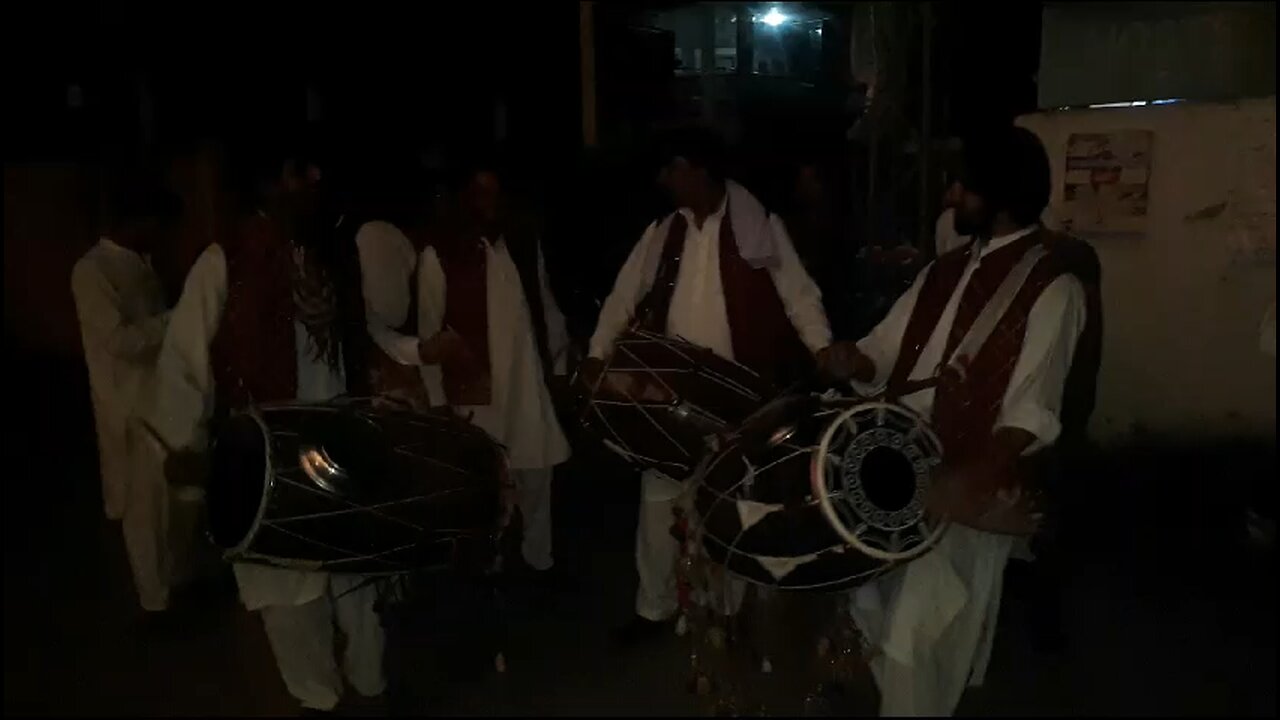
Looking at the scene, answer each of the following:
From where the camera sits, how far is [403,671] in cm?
339

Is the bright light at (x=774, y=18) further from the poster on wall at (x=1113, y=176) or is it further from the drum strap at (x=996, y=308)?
the drum strap at (x=996, y=308)

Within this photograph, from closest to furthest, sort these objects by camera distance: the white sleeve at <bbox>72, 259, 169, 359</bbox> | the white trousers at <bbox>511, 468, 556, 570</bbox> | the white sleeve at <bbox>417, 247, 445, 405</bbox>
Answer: the white sleeve at <bbox>72, 259, 169, 359</bbox>, the white sleeve at <bbox>417, 247, 445, 405</bbox>, the white trousers at <bbox>511, 468, 556, 570</bbox>

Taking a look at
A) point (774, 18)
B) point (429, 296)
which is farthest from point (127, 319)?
point (774, 18)

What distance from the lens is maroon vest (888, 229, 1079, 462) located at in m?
2.39

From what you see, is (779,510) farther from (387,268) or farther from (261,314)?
(387,268)

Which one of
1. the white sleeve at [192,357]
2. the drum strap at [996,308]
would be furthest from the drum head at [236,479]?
the drum strap at [996,308]

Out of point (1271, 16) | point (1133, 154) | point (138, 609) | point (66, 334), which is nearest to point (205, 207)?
point (138, 609)

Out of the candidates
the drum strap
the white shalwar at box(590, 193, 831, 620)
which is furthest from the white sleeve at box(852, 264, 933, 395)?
the white shalwar at box(590, 193, 831, 620)

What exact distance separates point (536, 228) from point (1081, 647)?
2.29m

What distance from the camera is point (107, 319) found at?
141 inches

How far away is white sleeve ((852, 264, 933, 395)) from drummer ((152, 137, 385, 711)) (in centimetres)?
136

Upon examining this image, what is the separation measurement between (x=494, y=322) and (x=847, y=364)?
57.9 inches

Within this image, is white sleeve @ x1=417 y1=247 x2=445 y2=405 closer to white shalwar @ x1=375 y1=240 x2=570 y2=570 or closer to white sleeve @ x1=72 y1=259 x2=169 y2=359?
white shalwar @ x1=375 y1=240 x2=570 y2=570

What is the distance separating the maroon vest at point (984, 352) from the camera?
239 centimetres
